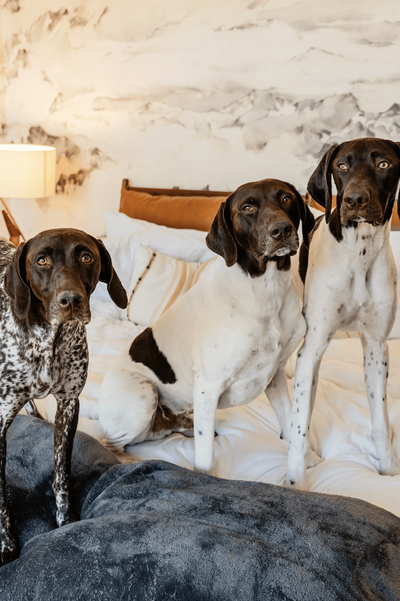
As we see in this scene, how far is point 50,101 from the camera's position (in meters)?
4.26

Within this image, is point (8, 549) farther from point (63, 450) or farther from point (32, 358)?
point (32, 358)

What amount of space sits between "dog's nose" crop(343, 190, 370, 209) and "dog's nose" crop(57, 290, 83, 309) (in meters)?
0.77

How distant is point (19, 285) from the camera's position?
1.28 meters

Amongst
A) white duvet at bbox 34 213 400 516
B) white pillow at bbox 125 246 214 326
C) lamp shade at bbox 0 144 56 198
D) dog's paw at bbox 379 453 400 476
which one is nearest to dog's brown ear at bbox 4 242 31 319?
white duvet at bbox 34 213 400 516

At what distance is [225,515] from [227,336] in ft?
1.82

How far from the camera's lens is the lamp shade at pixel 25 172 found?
12.2 feet

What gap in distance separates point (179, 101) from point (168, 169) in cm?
48

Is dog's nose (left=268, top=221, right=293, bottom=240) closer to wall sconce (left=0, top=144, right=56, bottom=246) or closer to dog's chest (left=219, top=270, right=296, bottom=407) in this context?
dog's chest (left=219, top=270, right=296, bottom=407)

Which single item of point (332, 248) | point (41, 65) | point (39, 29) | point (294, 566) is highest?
point (39, 29)

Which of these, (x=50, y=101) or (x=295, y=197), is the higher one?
(x=50, y=101)

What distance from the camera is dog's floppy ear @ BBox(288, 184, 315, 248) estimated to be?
1.59 meters

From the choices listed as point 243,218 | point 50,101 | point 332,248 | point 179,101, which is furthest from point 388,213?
point 50,101

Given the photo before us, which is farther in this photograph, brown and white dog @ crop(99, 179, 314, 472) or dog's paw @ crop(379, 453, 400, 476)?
dog's paw @ crop(379, 453, 400, 476)

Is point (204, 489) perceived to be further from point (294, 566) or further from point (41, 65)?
point (41, 65)
